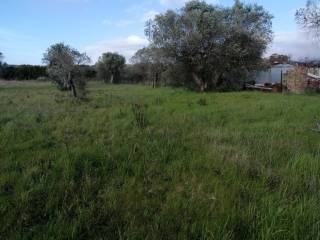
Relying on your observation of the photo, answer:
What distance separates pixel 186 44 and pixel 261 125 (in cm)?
1677

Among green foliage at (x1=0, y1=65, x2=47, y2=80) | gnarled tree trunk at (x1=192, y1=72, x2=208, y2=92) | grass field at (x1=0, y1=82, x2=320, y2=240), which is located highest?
green foliage at (x1=0, y1=65, x2=47, y2=80)

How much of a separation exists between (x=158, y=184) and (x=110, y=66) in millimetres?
55692

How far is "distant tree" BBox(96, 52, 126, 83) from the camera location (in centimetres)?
5797

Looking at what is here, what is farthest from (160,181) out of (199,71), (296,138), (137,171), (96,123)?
(199,71)

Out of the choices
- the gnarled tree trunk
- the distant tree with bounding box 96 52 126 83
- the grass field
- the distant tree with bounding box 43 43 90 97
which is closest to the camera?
the grass field

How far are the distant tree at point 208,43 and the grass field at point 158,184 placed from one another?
18.3 metres

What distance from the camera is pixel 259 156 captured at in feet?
18.8

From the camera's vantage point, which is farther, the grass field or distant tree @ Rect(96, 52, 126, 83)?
distant tree @ Rect(96, 52, 126, 83)

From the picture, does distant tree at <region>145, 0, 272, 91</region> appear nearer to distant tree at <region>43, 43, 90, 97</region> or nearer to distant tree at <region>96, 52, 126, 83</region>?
distant tree at <region>43, 43, 90, 97</region>

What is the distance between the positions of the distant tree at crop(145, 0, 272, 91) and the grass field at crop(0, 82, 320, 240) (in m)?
18.3

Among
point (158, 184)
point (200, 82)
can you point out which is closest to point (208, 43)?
point (200, 82)

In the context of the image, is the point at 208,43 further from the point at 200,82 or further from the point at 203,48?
the point at 200,82

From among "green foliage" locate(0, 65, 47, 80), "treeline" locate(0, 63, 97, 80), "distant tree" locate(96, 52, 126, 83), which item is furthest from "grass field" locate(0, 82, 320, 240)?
"distant tree" locate(96, 52, 126, 83)

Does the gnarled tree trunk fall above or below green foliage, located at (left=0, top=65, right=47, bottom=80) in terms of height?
below
